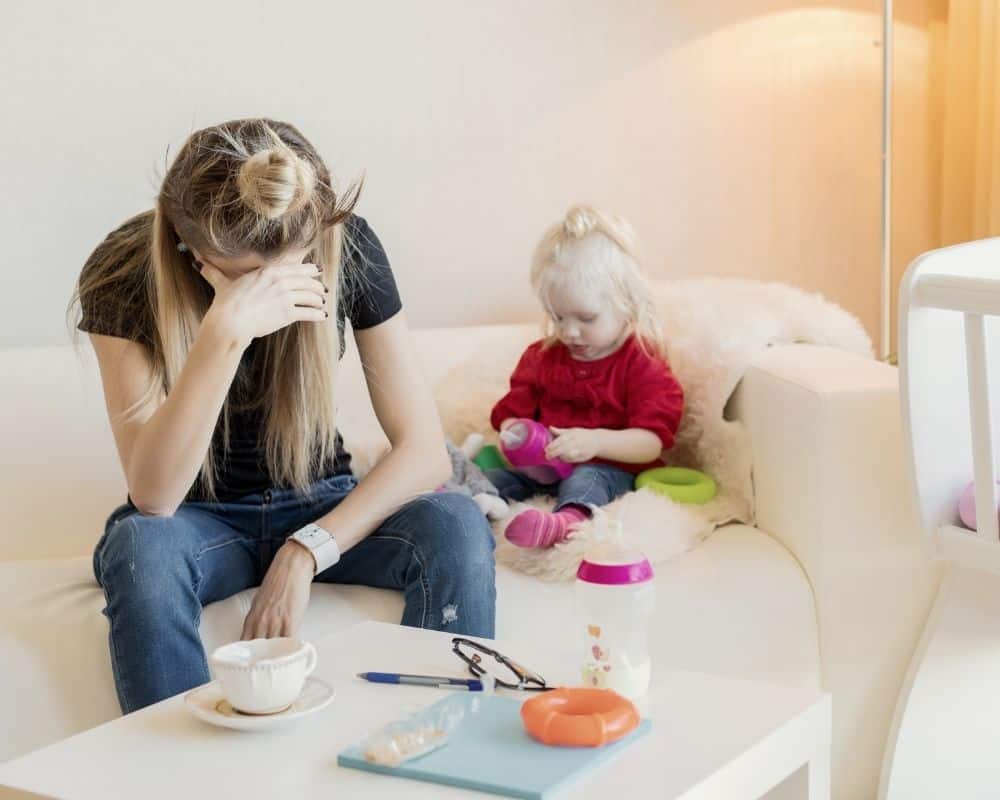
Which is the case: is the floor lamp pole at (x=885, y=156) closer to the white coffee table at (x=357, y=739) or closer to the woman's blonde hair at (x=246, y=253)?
the woman's blonde hair at (x=246, y=253)

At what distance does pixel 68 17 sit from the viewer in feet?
7.39

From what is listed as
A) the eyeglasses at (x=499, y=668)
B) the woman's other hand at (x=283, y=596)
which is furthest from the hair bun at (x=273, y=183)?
the eyeglasses at (x=499, y=668)

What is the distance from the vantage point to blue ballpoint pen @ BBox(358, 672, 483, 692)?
1186 mm

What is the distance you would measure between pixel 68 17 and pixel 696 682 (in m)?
1.63

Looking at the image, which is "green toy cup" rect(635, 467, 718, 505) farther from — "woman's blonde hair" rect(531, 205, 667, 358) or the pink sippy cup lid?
the pink sippy cup lid

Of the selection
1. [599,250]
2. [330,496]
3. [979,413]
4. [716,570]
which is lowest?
[716,570]

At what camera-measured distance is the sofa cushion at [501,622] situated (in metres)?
1.58

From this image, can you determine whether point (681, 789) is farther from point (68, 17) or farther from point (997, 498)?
point (68, 17)

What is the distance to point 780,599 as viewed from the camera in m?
1.78

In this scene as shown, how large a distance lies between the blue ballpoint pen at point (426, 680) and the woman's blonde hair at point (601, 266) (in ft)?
3.12

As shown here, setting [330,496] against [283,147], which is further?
[330,496]

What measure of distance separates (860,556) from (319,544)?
0.71 meters

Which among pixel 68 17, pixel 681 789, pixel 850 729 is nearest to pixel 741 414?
pixel 850 729

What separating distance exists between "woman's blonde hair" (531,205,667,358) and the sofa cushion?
393 mm
